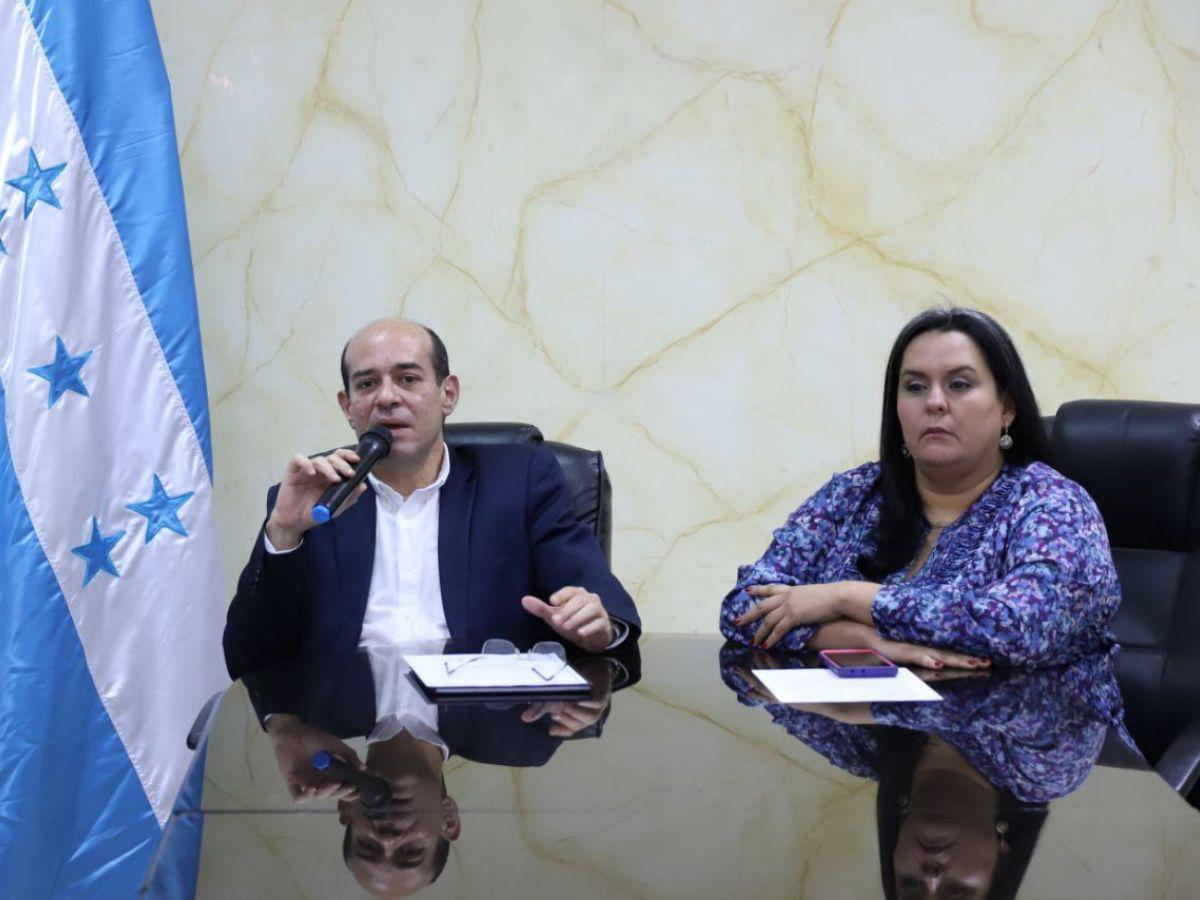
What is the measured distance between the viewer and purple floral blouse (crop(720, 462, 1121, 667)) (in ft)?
7.25

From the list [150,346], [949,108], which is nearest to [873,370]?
[949,108]

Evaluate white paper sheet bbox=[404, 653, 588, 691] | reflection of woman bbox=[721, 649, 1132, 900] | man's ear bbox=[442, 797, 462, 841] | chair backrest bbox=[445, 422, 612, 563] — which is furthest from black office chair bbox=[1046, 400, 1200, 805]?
man's ear bbox=[442, 797, 462, 841]

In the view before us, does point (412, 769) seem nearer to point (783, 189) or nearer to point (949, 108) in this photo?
point (783, 189)

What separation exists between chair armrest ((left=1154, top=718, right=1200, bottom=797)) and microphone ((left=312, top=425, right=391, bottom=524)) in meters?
1.35

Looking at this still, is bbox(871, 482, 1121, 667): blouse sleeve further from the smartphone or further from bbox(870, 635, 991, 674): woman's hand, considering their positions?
the smartphone

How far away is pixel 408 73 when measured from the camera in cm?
358

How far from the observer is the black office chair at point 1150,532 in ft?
8.39

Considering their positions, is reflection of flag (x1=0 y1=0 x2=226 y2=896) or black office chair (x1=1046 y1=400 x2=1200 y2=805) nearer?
black office chair (x1=1046 y1=400 x2=1200 y2=805)

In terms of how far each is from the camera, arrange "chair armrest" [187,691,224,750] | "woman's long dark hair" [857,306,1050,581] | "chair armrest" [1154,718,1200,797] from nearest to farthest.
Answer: "chair armrest" [187,691,224,750] < "chair armrest" [1154,718,1200,797] < "woman's long dark hair" [857,306,1050,581]

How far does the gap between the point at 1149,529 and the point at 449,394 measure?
1457 millimetres

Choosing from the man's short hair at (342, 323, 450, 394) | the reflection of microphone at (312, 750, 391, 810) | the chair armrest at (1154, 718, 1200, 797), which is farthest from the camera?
the man's short hair at (342, 323, 450, 394)

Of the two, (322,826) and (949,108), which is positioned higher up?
(949,108)

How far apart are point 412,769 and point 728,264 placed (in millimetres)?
2365

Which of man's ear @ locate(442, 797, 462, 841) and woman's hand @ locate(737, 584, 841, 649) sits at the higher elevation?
man's ear @ locate(442, 797, 462, 841)
